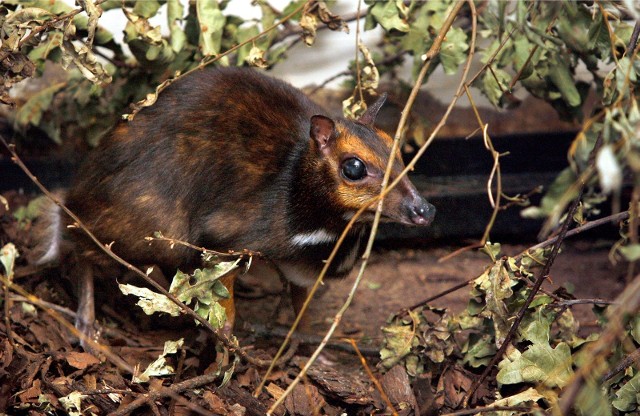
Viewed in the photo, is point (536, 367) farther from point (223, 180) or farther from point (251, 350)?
point (223, 180)

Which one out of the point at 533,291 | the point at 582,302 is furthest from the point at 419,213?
the point at 582,302

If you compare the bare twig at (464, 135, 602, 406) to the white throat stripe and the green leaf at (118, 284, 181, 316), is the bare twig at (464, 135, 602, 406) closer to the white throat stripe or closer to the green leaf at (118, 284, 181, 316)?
the white throat stripe

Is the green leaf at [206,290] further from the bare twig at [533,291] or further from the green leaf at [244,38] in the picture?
the green leaf at [244,38]

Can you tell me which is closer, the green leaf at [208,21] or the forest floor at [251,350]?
the forest floor at [251,350]

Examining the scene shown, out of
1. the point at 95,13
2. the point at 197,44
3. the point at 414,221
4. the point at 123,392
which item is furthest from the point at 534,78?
the point at 123,392

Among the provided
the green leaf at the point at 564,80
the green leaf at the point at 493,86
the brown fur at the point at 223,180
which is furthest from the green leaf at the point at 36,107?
the green leaf at the point at 564,80

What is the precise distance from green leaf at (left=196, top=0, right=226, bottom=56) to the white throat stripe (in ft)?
4.44

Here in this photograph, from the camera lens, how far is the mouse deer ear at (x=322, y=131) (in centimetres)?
397

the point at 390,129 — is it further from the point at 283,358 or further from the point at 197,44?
the point at 283,358

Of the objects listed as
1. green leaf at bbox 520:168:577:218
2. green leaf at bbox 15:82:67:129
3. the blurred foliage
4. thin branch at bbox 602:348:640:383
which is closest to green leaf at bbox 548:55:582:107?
the blurred foliage

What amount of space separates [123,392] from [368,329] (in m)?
1.82

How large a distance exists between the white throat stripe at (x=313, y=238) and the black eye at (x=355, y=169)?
374mm

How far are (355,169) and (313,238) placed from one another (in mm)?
477

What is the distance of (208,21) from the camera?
4.95m
